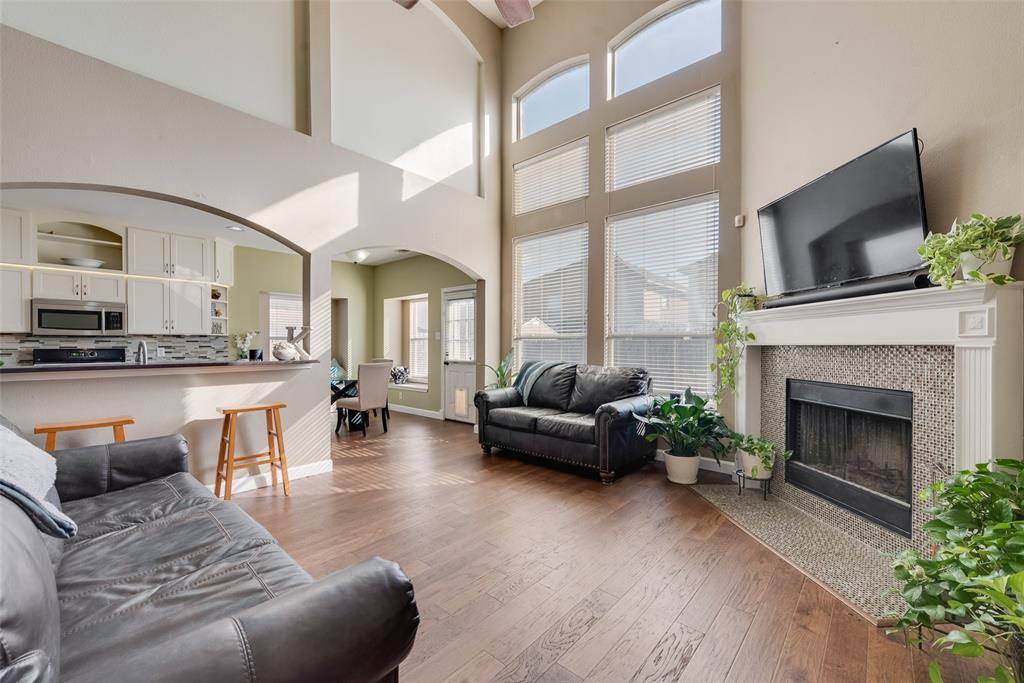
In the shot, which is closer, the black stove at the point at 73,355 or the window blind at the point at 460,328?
the black stove at the point at 73,355

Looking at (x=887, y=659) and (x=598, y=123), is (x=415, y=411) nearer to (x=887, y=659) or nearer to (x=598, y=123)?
(x=598, y=123)

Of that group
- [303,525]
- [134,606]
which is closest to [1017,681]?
[134,606]

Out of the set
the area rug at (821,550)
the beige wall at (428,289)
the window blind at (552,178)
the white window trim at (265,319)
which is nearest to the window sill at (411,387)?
the beige wall at (428,289)

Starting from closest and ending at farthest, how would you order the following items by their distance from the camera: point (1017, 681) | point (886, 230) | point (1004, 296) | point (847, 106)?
point (1017, 681) < point (1004, 296) < point (886, 230) < point (847, 106)

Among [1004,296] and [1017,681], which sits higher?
[1004,296]

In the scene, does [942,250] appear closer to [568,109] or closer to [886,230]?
[886,230]

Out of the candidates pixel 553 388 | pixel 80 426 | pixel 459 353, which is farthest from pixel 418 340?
pixel 80 426

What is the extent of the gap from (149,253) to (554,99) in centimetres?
563

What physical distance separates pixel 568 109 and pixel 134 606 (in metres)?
5.61

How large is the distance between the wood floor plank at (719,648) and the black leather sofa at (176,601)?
114 centimetres

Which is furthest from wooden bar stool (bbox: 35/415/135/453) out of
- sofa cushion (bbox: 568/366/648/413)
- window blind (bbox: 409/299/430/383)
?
window blind (bbox: 409/299/430/383)

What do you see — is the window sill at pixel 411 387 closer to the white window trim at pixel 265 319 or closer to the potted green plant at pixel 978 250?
the white window trim at pixel 265 319

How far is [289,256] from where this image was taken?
7145 mm

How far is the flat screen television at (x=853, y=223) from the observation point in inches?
85.4
